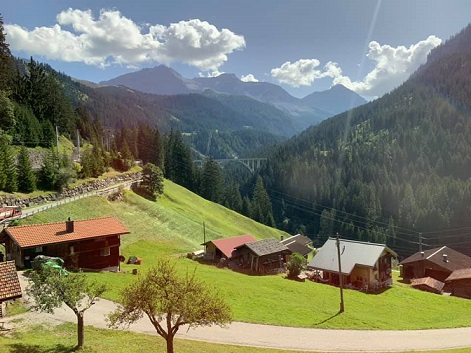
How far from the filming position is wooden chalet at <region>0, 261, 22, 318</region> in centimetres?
2588

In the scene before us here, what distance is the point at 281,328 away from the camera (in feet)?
114

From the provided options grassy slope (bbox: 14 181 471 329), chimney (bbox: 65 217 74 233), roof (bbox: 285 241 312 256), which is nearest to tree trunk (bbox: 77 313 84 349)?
grassy slope (bbox: 14 181 471 329)

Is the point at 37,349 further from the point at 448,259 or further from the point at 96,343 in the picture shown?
the point at 448,259

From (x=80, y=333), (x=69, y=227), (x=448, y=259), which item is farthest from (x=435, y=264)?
(x=80, y=333)

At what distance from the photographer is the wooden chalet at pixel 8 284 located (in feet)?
84.9

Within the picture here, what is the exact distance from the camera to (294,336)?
33438mm

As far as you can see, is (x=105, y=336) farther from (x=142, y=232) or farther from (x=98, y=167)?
(x=98, y=167)

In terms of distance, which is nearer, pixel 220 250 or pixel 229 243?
pixel 220 250

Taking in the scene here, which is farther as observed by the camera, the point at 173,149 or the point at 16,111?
the point at 173,149

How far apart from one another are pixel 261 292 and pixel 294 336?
1227 centimetres

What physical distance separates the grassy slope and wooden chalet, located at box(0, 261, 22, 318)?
11.7 meters

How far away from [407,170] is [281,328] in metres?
178

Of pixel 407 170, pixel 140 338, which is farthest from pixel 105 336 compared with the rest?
pixel 407 170

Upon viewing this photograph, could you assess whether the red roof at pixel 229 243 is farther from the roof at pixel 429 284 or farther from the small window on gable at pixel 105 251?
the roof at pixel 429 284
